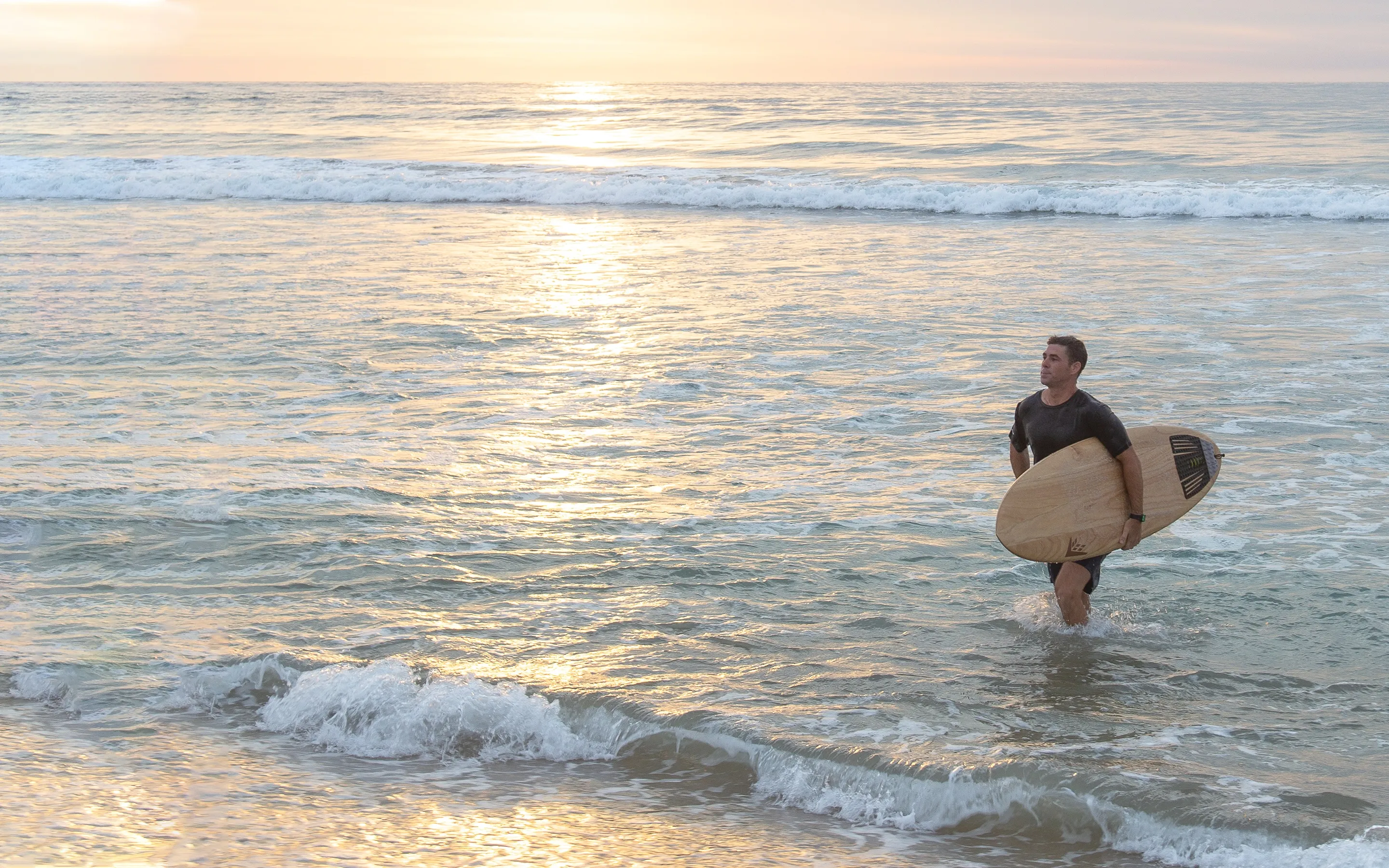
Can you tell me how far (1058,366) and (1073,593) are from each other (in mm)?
1127

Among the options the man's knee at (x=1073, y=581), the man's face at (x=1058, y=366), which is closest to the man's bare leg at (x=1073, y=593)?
the man's knee at (x=1073, y=581)

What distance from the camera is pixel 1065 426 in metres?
5.93

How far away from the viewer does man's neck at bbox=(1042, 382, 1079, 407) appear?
589 centimetres

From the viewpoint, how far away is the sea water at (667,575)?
15.1ft

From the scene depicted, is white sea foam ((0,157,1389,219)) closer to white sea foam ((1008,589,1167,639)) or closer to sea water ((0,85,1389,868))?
sea water ((0,85,1389,868))

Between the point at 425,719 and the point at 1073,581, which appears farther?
the point at 1073,581

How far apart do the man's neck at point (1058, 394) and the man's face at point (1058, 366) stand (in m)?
0.08

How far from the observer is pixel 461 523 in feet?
25.4

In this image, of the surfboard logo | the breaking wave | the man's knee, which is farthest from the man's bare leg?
the breaking wave

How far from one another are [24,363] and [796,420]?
25.1ft

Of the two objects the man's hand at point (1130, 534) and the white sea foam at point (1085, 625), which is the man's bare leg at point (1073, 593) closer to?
the white sea foam at point (1085, 625)

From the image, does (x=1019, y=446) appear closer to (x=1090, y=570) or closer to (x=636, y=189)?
(x=1090, y=570)

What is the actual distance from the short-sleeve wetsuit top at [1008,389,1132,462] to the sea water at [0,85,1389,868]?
0.94 metres

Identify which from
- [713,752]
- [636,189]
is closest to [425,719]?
[713,752]
